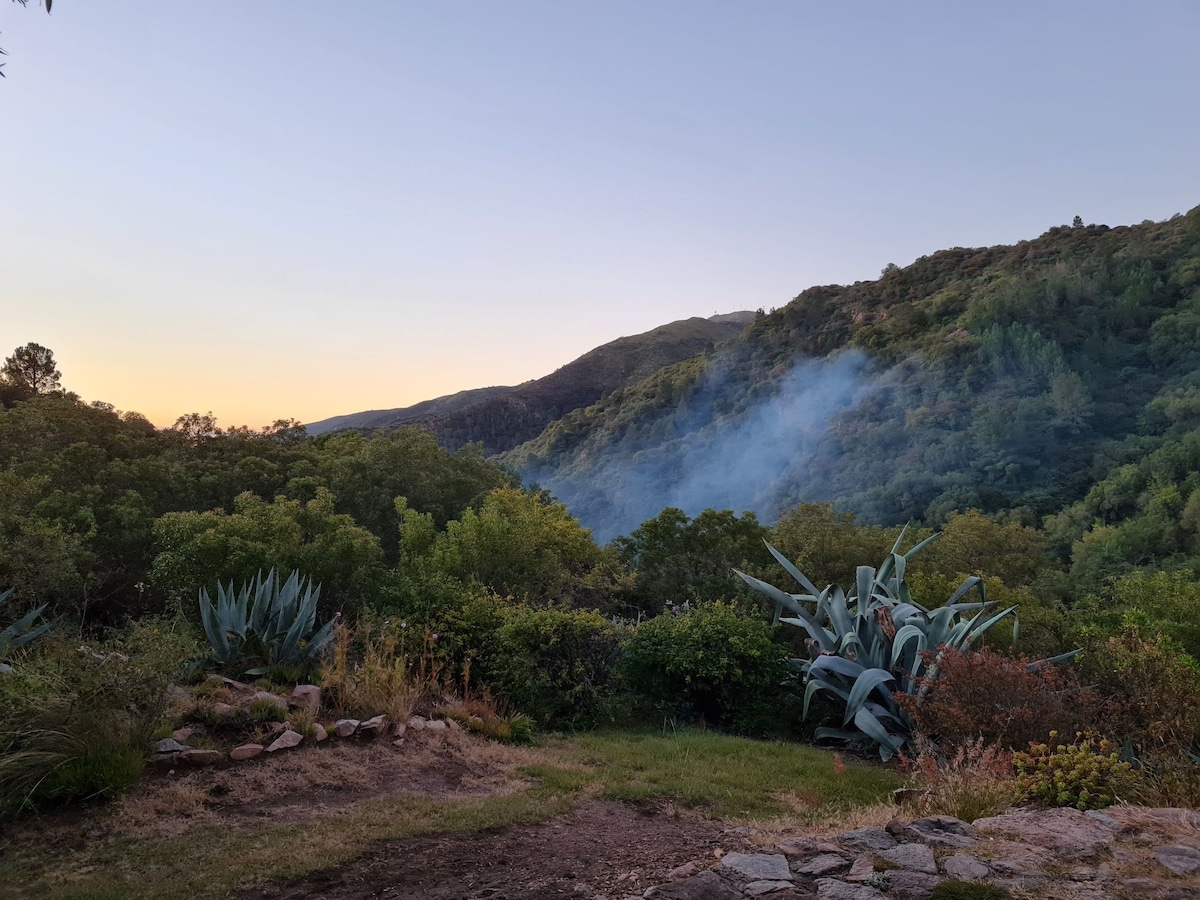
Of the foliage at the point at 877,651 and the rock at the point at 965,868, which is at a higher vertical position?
the rock at the point at 965,868

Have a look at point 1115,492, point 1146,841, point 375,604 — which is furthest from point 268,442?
point 1115,492

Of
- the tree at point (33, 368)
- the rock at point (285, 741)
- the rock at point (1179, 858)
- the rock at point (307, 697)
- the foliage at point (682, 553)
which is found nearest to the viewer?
the rock at point (1179, 858)

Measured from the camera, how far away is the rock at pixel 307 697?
21.3 ft

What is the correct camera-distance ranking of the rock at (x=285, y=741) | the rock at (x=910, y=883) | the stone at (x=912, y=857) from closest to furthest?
the rock at (x=910, y=883)
the stone at (x=912, y=857)
the rock at (x=285, y=741)

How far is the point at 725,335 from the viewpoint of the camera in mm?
98625

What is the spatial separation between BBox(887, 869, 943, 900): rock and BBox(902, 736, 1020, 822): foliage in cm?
118

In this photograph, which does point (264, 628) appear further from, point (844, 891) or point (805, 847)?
point (844, 891)

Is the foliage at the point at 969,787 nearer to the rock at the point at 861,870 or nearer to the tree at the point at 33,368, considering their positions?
the rock at the point at 861,870

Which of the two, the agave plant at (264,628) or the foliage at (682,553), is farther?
the foliage at (682,553)

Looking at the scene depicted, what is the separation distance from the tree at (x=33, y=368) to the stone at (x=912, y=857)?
94.8 ft

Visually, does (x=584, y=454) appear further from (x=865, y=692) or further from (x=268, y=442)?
(x=865, y=692)

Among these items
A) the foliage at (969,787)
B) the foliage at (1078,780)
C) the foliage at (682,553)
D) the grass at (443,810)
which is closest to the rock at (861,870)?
the foliage at (969,787)

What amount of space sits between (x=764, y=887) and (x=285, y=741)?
4.06m

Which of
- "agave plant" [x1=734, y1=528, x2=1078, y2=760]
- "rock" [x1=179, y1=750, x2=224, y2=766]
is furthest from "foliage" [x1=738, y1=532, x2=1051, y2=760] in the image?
"rock" [x1=179, y1=750, x2=224, y2=766]
